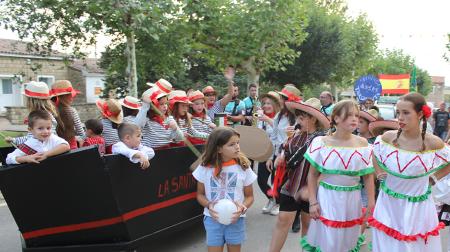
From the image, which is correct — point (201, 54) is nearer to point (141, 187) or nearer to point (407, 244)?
point (141, 187)

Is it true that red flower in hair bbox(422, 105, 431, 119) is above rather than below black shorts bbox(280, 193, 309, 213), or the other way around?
above

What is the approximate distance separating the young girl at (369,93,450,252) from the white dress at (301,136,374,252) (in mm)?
182

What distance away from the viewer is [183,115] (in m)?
5.20

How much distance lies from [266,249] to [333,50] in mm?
20082

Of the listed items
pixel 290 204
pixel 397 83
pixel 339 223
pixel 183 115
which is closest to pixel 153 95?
pixel 183 115

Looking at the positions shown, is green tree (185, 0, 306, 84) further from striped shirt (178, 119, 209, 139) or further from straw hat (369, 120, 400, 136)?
straw hat (369, 120, 400, 136)

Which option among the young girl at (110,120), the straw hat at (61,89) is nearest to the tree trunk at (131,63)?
the young girl at (110,120)

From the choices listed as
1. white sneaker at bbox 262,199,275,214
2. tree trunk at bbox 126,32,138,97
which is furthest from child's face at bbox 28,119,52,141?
tree trunk at bbox 126,32,138,97

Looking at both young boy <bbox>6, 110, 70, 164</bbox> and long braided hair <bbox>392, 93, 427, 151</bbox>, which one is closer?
long braided hair <bbox>392, 93, 427, 151</bbox>

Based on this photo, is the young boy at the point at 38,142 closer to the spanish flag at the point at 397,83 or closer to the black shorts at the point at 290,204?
the black shorts at the point at 290,204

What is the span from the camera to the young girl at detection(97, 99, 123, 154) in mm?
5324

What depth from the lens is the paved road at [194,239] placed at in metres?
4.83

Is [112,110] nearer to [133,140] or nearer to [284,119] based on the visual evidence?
[133,140]

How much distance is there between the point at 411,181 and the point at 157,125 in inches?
105
